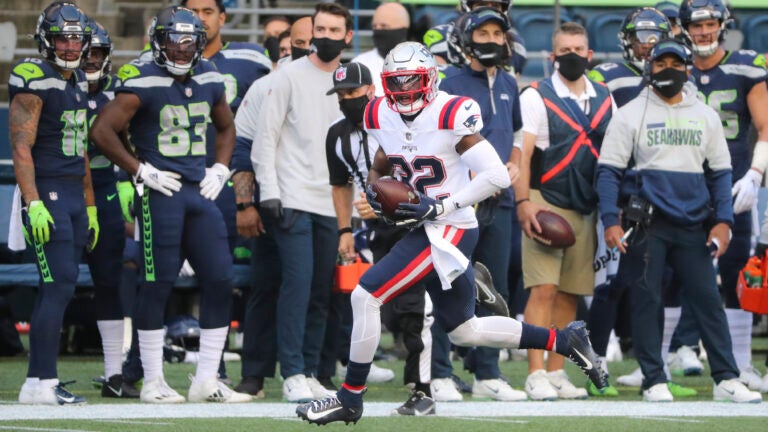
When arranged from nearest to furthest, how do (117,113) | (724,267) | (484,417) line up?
(484,417) → (117,113) → (724,267)

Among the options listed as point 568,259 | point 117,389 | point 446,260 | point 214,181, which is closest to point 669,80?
point 568,259

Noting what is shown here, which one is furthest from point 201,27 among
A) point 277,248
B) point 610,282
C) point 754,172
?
point 754,172

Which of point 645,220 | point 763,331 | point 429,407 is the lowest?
point 763,331

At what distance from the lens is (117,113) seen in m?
7.38

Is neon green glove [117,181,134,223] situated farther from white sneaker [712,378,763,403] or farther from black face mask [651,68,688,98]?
white sneaker [712,378,763,403]

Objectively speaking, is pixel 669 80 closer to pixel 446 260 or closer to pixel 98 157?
pixel 446 260

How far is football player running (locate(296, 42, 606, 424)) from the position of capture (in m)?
6.24

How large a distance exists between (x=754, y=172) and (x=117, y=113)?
136 inches

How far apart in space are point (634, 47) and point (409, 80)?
266cm

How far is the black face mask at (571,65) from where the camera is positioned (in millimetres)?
8094

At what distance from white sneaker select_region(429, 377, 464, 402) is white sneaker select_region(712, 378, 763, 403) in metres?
1.30

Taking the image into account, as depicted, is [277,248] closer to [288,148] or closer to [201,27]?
[288,148]

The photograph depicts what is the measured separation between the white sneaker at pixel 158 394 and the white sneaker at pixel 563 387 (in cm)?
195

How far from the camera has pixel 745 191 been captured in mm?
8336
